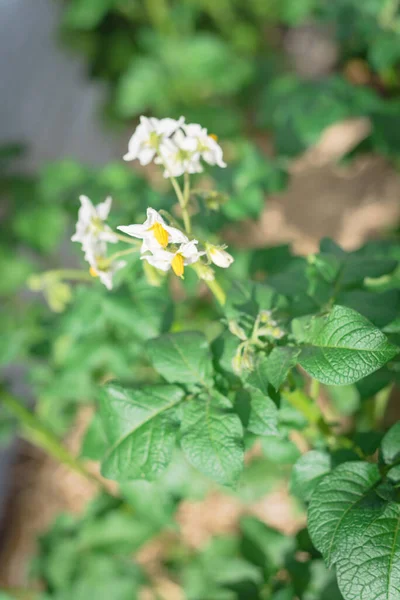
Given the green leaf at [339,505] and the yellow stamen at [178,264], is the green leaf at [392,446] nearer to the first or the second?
the green leaf at [339,505]

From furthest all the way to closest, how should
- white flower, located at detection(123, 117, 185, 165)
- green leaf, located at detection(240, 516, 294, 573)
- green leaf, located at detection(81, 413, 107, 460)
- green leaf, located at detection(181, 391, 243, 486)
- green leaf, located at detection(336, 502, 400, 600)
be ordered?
green leaf, located at detection(240, 516, 294, 573)
green leaf, located at detection(81, 413, 107, 460)
white flower, located at detection(123, 117, 185, 165)
green leaf, located at detection(181, 391, 243, 486)
green leaf, located at detection(336, 502, 400, 600)

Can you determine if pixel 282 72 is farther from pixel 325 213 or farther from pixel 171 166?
pixel 171 166

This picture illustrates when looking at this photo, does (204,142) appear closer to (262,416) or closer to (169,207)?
(169,207)

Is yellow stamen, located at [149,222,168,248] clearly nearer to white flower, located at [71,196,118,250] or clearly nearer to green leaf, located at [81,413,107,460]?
white flower, located at [71,196,118,250]

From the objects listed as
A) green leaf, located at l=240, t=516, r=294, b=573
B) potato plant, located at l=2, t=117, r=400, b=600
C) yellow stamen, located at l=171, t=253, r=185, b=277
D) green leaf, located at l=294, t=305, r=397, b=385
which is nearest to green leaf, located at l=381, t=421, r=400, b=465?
potato plant, located at l=2, t=117, r=400, b=600

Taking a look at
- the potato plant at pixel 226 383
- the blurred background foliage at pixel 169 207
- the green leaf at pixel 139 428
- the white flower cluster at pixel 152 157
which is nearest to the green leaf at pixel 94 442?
the potato plant at pixel 226 383

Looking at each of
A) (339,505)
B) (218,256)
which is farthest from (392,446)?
(218,256)

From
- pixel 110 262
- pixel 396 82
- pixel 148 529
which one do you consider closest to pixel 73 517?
pixel 148 529
